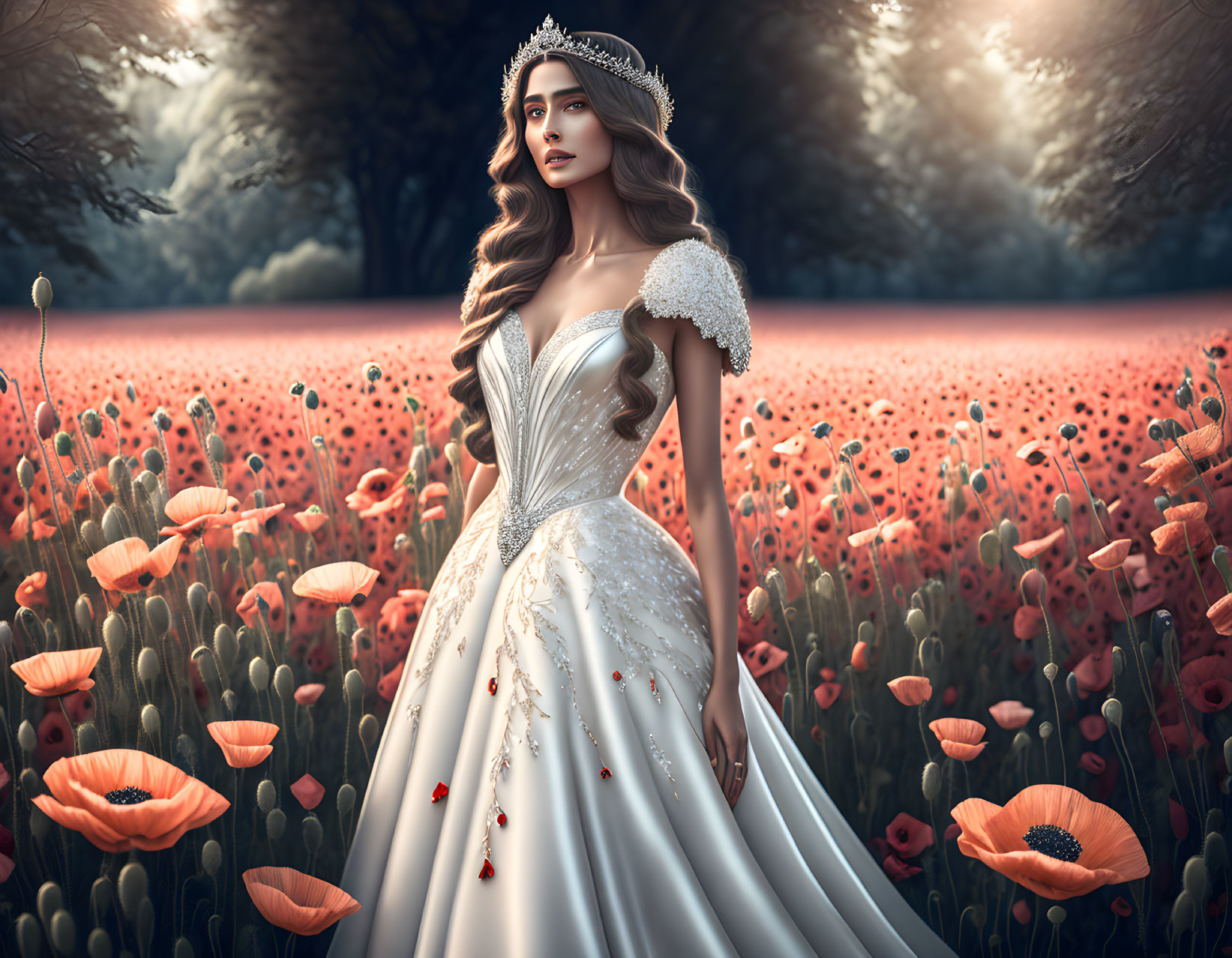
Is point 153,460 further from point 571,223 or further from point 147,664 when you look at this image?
point 571,223

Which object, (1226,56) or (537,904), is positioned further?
(1226,56)

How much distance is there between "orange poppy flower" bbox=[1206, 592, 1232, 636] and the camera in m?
2.11

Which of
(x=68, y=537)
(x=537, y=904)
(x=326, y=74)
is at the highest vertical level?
(x=326, y=74)

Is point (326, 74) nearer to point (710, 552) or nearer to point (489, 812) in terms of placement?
point (710, 552)

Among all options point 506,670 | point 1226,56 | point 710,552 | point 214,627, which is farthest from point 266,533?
point 1226,56

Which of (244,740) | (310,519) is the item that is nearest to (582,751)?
(244,740)

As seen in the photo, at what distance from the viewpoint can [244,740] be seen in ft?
5.64

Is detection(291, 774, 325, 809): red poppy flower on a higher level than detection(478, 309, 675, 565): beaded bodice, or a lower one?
lower

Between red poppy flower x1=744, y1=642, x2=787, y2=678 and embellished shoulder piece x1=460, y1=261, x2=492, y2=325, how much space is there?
1.17 metres

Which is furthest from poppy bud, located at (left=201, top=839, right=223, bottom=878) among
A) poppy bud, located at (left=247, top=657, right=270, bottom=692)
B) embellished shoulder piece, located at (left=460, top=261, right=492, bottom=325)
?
embellished shoulder piece, located at (left=460, top=261, right=492, bottom=325)

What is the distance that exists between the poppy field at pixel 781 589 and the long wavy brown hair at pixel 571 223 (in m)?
0.60

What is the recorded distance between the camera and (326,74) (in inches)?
121

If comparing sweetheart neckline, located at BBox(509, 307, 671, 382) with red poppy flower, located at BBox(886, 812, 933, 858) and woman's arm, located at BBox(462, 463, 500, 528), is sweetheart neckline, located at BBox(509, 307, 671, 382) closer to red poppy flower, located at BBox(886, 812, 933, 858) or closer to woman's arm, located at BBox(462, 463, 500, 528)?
woman's arm, located at BBox(462, 463, 500, 528)

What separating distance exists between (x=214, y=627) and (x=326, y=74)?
2.04 meters
